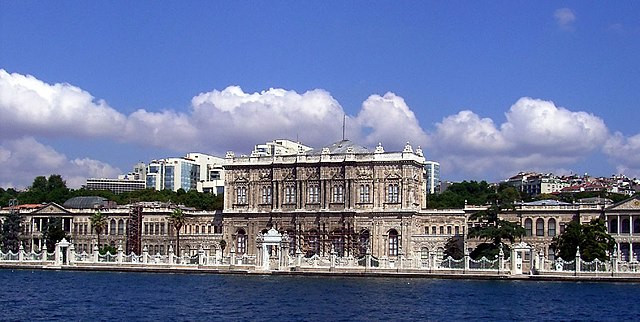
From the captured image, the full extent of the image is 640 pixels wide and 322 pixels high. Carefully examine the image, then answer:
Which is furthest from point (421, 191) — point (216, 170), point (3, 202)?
point (216, 170)

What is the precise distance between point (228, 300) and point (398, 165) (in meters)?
37.2

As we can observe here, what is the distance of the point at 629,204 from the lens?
78.5 m

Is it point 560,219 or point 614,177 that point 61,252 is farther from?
point 614,177

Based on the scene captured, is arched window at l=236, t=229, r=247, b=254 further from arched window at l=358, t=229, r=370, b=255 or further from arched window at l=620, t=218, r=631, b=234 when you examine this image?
arched window at l=620, t=218, r=631, b=234

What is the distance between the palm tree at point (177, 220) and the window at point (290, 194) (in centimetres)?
979

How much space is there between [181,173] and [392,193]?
9520 cm

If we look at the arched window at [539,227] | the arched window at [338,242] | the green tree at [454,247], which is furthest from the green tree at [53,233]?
the arched window at [539,227]

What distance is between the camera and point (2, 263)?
80562mm

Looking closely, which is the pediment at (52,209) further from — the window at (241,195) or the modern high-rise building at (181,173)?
the modern high-rise building at (181,173)

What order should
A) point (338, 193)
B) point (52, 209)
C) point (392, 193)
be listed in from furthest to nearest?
point (52, 209), point (338, 193), point (392, 193)

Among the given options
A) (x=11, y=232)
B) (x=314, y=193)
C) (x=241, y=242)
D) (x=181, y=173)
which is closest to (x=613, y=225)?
(x=314, y=193)

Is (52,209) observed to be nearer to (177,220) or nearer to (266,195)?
(177,220)

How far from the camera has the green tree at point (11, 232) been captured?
9450cm

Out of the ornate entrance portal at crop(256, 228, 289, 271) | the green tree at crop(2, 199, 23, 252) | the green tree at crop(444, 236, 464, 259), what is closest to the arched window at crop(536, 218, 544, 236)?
the green tree at crop(444, 236, 464, 259)
